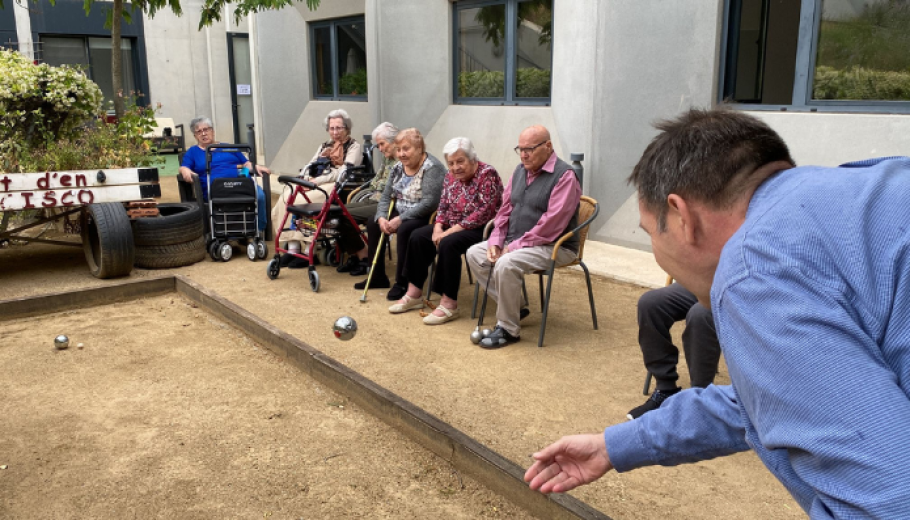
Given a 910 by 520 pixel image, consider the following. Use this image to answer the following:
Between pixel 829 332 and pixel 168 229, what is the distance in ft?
23.3

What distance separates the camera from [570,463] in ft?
5.73

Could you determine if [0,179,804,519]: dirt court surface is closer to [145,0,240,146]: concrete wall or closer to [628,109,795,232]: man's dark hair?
[628,109,795,232]: man's dark hair

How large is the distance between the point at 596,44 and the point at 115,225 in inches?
193

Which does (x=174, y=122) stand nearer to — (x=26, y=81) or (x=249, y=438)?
(x=26, y=81)

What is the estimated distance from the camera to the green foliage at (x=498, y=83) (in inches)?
352

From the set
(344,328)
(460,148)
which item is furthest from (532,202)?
(344,328)

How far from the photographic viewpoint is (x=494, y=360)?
4.76 m

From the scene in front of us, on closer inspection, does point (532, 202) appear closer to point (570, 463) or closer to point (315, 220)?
point (315, 220)

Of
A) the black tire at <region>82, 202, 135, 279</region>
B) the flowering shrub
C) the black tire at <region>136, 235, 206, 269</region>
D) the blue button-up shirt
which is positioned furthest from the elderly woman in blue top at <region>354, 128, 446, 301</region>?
the blue button-up shirt

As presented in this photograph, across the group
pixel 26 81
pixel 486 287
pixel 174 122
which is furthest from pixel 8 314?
pixel 174 122

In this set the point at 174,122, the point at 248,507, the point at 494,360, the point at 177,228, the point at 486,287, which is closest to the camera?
the point at 248,507

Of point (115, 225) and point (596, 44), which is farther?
point (596, 44)

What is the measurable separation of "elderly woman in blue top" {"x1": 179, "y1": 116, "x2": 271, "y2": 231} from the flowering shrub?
0.41 metres

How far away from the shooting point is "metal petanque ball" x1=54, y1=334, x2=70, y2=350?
16.7 feet
